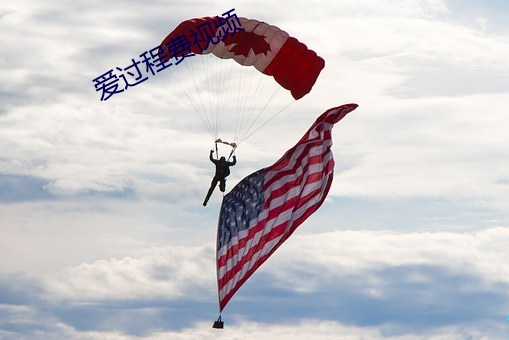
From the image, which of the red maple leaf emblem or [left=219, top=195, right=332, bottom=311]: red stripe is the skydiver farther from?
the red maple leaf emblem

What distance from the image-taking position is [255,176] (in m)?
44.6

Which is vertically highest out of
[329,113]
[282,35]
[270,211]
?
[282,35]

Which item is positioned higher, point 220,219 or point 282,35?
point 282,35

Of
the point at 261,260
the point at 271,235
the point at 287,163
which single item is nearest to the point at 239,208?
the point at 271,235

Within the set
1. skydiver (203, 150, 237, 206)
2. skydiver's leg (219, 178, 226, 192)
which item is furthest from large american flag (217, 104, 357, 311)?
skydiver (203, 150, 237, 206)

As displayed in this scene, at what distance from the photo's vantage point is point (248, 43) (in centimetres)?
4484

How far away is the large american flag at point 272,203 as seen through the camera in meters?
43.5

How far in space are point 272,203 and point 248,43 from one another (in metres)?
6.11

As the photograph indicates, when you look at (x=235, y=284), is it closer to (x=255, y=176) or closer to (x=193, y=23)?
(x=255, y=176)

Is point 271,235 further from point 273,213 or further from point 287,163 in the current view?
point 287,163

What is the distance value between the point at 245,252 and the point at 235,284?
1.26 metres

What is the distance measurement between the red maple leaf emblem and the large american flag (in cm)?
341

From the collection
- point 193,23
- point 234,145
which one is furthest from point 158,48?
point 234,145

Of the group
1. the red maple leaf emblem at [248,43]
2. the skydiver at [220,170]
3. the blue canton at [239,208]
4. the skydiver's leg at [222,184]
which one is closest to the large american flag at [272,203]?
the blue canton at [239,208]
